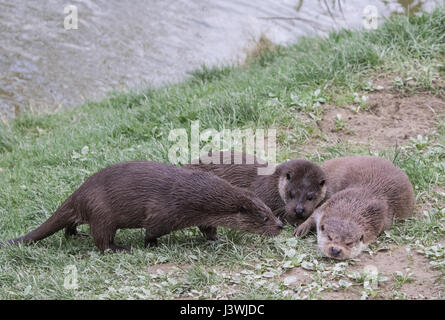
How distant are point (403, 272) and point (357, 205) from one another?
2.41 ft

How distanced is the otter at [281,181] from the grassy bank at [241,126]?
0.85 feet

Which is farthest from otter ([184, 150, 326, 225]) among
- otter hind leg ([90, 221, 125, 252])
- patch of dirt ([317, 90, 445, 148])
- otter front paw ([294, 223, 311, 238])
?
patch of dirt ([317, 90, 445, 148])

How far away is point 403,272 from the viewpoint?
4.14 meters

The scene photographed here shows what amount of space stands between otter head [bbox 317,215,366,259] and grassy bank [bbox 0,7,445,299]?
0.09 m

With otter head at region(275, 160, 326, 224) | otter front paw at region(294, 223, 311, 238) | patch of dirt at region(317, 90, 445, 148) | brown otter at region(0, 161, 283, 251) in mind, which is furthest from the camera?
patch of dirt at region(317, 90, 445, 148)

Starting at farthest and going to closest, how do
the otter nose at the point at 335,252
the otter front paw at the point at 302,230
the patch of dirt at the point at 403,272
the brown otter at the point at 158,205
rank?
the otter front paw at the point at 302,230 → the brown otter at the point at 158,205 → the otter nose at the point at 335,252 → the patch of dirt at the point at 403,272

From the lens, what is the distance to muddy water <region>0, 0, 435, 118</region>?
9.65 meters

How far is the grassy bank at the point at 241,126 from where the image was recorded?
4098 millimetres
